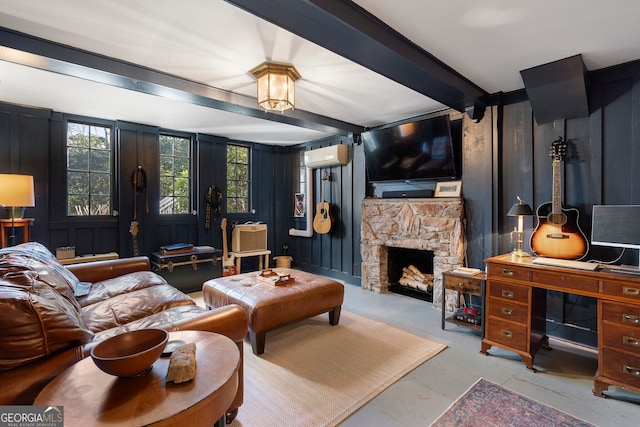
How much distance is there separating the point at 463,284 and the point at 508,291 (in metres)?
0.48

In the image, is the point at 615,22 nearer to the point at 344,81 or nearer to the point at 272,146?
the point at 344,81

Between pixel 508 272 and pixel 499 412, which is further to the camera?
pixel 508 272

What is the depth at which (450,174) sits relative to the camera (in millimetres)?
3533

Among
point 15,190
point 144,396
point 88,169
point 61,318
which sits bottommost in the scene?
point 144,396

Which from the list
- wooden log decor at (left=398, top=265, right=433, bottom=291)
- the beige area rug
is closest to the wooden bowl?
the beige area rug

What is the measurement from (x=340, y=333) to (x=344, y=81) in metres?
2.45

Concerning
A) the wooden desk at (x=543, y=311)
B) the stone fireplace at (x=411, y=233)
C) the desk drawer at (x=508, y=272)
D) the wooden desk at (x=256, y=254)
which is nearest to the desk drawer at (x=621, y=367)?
the wooden desk at (x=543, y=311)

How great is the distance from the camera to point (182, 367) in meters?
1.04

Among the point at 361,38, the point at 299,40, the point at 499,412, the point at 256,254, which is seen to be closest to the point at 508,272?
the point at 499,412

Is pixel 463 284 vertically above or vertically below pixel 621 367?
above

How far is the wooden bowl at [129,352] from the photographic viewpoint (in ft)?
3.29

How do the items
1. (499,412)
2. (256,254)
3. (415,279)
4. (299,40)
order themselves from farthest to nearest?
1. (256,254)
2. (415,279)
3. (299,40)
4. (499,412)

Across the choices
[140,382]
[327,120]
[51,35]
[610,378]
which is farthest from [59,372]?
[327,120]

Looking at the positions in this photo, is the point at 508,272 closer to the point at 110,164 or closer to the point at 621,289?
the point at 621,289
